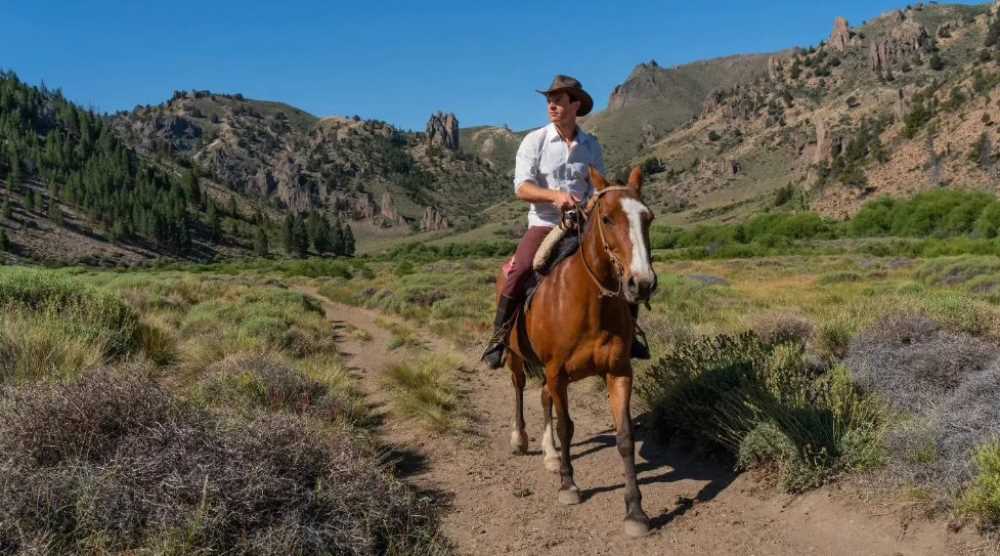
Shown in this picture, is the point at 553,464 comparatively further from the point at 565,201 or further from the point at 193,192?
the point at 193,192

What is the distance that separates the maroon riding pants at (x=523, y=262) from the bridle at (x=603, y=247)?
0.92 m

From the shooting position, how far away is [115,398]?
4172 mm

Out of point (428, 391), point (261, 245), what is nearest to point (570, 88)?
point (428, 391)

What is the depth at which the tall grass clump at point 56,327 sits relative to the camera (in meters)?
5.96

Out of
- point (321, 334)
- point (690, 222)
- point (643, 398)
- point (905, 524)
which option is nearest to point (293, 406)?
point (643, 398)

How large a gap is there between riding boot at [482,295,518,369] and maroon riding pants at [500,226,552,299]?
110 millimetres

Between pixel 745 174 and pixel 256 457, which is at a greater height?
pixel 745 174

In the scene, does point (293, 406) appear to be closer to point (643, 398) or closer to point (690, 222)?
point (643, 398)

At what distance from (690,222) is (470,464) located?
112 metres

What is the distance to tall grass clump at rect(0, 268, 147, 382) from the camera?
5.96 metres

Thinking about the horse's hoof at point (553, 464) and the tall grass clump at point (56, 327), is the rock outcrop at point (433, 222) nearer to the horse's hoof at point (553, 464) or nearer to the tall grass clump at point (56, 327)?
the tall grass clump at point (56, 327)

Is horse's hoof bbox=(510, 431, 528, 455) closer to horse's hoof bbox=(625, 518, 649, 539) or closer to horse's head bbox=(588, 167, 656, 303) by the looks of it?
horse's hoof bbox=(625, 518, 649, 539)

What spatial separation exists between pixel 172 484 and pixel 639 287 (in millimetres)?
3088

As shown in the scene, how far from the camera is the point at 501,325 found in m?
6.32
